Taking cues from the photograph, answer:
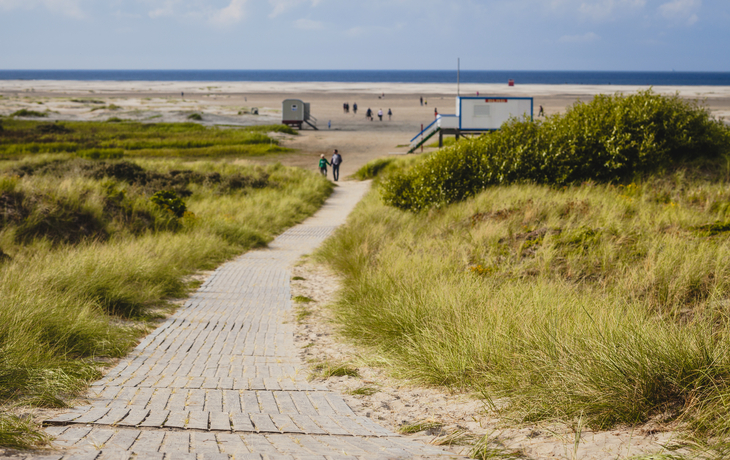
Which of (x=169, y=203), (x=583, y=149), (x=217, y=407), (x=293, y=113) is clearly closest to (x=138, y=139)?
(x=293, y=113)

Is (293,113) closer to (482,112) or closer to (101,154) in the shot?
(101,154)

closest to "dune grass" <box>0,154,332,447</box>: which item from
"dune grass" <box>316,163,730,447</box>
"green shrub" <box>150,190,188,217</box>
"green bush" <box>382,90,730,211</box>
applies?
"green shrub" <box>150,190,188,217</box>

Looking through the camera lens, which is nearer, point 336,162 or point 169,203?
point 169,203

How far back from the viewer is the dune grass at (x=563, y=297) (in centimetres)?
357

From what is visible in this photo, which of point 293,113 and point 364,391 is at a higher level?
point 293,113

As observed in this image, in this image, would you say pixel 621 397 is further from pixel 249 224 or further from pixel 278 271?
pixel 249 224

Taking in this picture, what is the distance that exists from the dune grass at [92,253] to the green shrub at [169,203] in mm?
188

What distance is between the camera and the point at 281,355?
5992 mm

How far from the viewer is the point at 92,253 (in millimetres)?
9062

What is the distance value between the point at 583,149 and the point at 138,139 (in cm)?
4200

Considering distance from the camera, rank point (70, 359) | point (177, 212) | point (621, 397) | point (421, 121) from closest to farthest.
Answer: point (621, 397)
point (70, 359)
point (177, 212)
point (421, 121)

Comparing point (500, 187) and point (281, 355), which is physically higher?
point (500, 187)

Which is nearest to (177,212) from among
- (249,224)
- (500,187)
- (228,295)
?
(249,224)

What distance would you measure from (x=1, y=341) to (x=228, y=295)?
418cm
